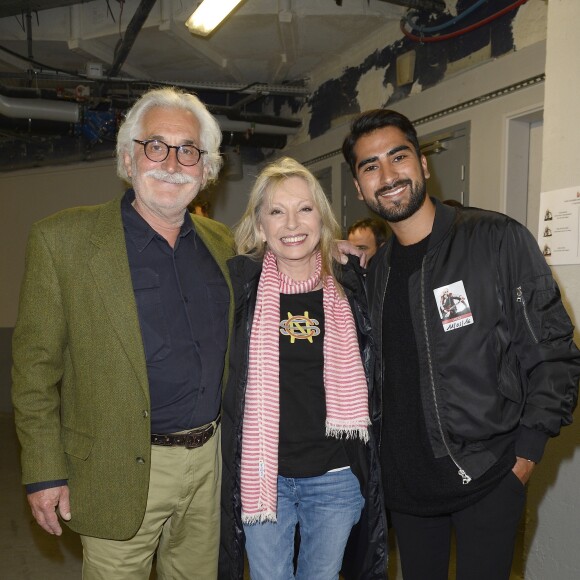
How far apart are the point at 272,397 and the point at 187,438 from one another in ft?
1.03

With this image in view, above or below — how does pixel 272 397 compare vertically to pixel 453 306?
below

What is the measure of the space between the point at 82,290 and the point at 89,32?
4530 mm

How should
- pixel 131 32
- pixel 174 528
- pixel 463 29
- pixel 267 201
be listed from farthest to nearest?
pixel 131 32 → pixel 463 29 → pixel 267 201 → pixel 174 528

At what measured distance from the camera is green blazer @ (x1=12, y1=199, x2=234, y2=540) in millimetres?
1690

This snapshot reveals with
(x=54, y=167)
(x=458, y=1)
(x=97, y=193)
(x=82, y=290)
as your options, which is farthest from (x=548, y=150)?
(x=54, y=167)

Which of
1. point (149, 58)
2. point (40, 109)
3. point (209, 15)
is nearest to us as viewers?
point (209, 15)

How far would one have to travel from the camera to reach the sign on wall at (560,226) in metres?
2.29

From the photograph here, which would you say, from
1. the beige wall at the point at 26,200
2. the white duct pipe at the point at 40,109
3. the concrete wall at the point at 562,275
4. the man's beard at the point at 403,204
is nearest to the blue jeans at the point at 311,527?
the man's beard at the point at 403,204

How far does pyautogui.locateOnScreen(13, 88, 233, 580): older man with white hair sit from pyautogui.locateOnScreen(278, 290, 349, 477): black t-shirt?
9.1 inches

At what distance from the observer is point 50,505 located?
66.8 inches

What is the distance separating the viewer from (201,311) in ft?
6.20

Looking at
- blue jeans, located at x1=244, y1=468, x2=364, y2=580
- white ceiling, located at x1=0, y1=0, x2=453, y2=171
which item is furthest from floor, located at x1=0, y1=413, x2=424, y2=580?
white ceiling, located at x1=0, y1=0, x2=453, y2=171

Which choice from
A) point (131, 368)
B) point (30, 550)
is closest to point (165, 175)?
point (131, 368)

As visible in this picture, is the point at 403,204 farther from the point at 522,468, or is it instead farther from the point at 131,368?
the point at 131,368
